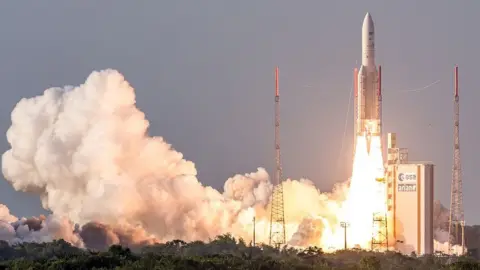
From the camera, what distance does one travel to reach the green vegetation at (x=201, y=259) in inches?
3804

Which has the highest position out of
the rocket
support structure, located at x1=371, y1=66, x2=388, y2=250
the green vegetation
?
the rocket

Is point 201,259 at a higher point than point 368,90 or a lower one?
lower

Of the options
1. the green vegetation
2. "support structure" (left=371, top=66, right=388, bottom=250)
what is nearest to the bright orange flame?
"support structure" (left=371, top=66, right=388, bottom=250)

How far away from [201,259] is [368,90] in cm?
3678

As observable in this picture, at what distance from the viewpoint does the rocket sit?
5305 inches

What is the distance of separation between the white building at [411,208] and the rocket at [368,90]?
5.38 metres

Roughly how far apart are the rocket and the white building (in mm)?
5385

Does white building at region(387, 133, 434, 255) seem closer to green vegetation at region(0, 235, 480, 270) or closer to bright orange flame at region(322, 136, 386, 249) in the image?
bright orange flame at region(322, 136, 386, 249)

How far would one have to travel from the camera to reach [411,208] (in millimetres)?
139375

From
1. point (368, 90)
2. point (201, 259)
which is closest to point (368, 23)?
point (368, 90)

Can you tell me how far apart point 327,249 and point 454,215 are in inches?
612

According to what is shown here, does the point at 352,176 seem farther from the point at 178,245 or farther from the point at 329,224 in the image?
the point at 178,245

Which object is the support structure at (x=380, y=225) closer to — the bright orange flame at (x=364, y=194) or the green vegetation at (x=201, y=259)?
the bright orange flame at (x=364, y=194)

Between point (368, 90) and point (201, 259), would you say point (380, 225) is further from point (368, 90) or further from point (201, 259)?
point (201, 259)
